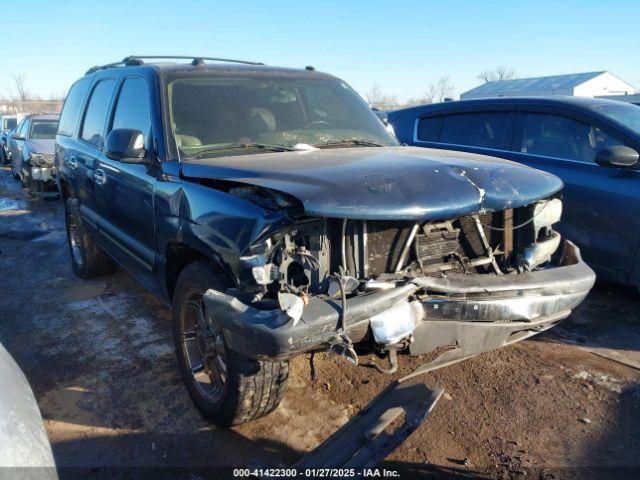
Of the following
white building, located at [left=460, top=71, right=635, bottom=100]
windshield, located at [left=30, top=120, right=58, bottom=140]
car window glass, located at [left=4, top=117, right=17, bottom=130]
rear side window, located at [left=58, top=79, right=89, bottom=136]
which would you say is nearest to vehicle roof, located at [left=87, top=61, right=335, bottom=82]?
rear side window, located at [left=58, top=79, right=89, bottom=136]

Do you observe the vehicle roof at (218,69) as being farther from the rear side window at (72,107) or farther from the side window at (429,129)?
the side window at (429,129)

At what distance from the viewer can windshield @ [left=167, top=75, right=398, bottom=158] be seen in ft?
10.4

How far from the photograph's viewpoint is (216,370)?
2688 mm

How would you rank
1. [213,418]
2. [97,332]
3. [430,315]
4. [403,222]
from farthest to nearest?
1. [97,332]
2. [213,418]
3. [403,222]
4. [430,315]

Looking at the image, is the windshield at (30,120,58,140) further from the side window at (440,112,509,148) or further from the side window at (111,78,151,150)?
the side window at (440,112,509,148)

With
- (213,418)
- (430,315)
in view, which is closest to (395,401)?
(430,315)

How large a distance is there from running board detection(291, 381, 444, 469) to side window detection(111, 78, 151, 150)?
2121 millimetres

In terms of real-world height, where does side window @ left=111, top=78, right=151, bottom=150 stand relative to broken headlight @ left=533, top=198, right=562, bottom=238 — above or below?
above

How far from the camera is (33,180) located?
9.63 metres

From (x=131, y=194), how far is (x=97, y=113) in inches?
54.7

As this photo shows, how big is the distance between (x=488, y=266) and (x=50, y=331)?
3450 mm

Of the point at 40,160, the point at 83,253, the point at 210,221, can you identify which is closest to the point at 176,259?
the point at 210,221

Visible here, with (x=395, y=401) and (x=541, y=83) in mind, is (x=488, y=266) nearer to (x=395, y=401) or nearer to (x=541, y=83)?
(x=395, y=401)

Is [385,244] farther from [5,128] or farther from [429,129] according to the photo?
[5,128]
